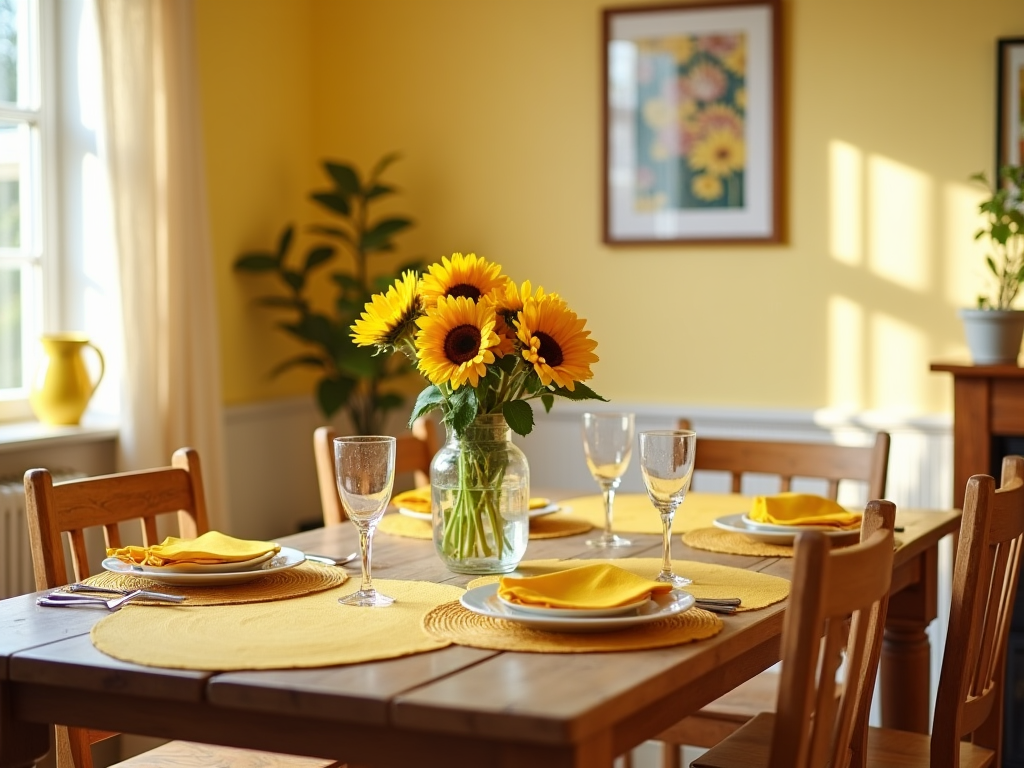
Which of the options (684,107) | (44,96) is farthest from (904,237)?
(44,96)

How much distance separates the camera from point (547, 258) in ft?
13.7

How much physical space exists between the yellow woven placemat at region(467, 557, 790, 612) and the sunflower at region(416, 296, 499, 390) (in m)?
0.30

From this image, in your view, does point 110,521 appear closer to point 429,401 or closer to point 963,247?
point 429,401

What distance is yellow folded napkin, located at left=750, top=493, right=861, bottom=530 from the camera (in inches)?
84.8

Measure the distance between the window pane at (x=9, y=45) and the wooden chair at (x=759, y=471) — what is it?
1.98 m

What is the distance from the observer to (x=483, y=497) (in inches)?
73.7

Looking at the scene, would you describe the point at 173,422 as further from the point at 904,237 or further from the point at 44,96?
the point at 904,237

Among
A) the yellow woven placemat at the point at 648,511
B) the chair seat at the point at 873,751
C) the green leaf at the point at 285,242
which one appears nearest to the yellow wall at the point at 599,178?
the green leaf at the point at 285,242

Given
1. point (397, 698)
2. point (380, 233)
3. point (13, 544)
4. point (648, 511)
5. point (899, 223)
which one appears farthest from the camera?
point (380, 233)

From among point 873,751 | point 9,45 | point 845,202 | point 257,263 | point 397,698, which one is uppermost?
point 9,45

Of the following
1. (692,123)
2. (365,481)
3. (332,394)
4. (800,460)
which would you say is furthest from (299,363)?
(365,481)

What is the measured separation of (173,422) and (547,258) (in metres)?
1.32

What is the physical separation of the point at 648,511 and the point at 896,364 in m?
1.51

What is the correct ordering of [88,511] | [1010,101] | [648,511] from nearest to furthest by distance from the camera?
[88,511], [648,511], [1010,101]
